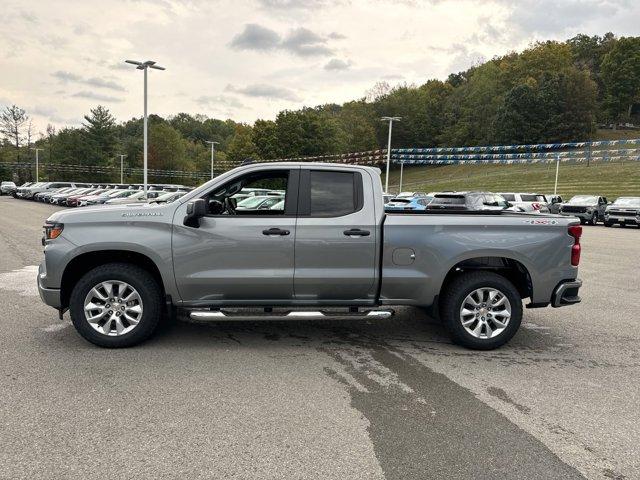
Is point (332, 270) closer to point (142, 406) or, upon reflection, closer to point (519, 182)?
point (142, 406)

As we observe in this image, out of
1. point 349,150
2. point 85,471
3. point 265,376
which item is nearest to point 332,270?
point 265,376

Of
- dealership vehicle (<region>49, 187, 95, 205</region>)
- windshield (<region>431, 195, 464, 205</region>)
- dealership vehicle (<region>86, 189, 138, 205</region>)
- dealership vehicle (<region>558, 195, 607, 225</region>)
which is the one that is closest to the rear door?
windshield (<region>431, 195, 464, 205</region>)

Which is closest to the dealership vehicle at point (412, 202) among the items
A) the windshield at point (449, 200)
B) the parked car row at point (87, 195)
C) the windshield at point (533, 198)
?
the windshield at point (449, 200)

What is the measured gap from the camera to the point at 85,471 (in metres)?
3.02

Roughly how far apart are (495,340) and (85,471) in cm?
406

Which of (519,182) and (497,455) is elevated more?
(519,182)

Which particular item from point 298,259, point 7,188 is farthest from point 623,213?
point 7,188

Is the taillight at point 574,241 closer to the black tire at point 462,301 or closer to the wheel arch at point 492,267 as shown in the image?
the wheel arch at point 492,267

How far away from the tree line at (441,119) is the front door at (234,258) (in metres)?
74.5

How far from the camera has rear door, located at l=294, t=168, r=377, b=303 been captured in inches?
204

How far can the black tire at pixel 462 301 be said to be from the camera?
5.37 m

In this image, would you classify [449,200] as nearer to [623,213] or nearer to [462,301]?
[623,213]

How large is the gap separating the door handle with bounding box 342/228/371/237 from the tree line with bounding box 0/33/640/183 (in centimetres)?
7475

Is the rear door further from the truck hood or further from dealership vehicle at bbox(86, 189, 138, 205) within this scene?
dealership vehicle at bbox(86, 189, 138, 205)
